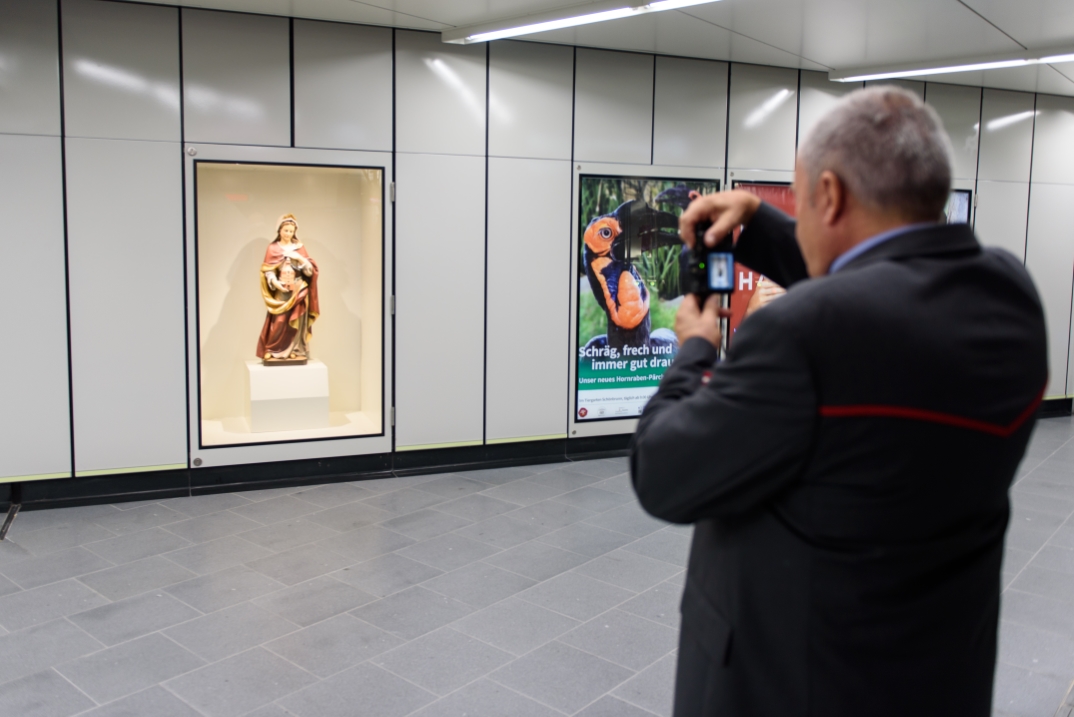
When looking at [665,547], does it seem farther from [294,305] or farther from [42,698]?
[294,305]

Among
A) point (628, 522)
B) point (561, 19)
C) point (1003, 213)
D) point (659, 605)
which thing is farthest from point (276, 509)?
point (1003, 213)

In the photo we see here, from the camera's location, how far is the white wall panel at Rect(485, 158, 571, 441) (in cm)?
697

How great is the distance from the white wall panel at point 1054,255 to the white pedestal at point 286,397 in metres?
7.74

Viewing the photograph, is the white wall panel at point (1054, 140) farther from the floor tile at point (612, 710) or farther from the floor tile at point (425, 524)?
the floor tile at point (612, 710)

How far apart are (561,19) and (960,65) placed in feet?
12.8

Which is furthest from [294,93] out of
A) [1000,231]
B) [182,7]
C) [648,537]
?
[1000,231]

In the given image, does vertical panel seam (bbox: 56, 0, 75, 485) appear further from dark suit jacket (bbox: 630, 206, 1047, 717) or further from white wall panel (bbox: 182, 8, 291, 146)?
dark suit jacket (bbox: 630, 206, 1047, 717)

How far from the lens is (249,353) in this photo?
714 centimetres

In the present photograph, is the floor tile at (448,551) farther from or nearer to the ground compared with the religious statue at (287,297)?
nearer to the ground

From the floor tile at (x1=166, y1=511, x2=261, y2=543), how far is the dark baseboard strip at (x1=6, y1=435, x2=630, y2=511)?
588 mm

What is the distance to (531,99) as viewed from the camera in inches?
273

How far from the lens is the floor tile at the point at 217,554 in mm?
4789

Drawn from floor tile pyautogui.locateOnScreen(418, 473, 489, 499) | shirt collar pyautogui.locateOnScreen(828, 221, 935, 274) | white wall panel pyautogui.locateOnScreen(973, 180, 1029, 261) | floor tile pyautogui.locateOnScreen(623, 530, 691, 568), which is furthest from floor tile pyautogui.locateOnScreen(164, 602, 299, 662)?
white wall panel pyautogui.locateOnScreen(973, 180, 1029, 261)

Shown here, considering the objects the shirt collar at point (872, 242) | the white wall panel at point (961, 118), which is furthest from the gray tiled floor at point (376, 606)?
the white wall panel at point (961, 118)
